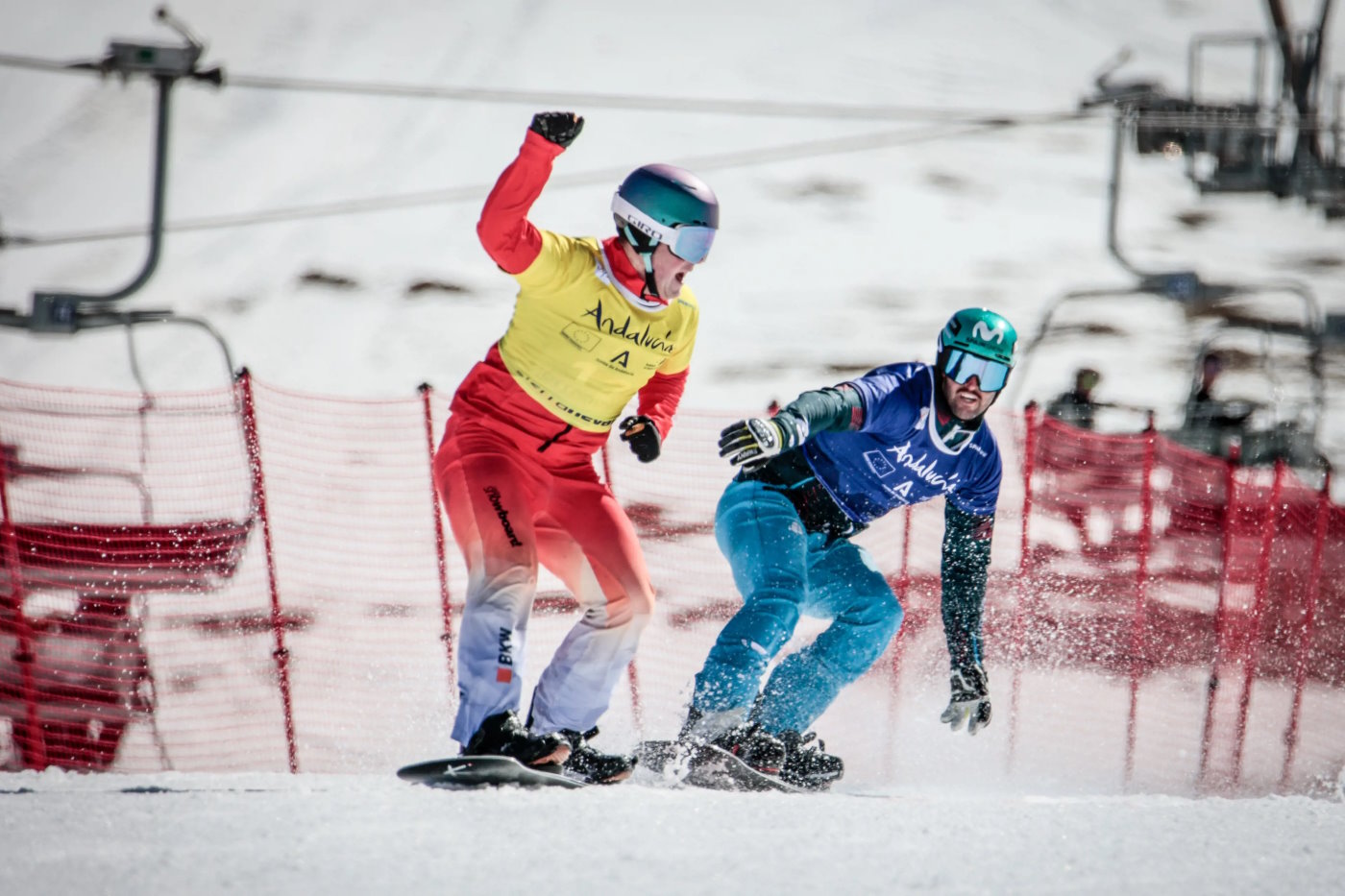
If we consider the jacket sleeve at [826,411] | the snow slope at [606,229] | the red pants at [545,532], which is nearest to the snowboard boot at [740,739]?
the red pants at [545,532]

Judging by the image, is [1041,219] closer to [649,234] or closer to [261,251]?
[261,251]

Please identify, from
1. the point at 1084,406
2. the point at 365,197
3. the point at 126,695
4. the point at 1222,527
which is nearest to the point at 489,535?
the point at 126,695

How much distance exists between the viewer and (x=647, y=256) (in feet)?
14.9

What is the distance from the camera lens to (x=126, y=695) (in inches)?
269

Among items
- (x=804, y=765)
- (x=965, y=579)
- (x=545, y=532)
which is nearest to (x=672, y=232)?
(x=545, y=532)

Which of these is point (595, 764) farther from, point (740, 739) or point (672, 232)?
point (672, 232)

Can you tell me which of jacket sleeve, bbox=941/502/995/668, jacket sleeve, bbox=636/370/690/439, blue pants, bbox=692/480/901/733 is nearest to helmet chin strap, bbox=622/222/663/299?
jacket sleeve, bbox=636/370/690/439

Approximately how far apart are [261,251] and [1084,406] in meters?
19.4

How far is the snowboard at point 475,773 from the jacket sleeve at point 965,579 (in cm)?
170

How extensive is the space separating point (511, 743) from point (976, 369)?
207 centimetres

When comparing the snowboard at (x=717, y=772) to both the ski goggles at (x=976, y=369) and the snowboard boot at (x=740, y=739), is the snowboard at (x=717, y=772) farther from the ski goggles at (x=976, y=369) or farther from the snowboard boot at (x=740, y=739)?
the ski goggles at (x=976, y=369)

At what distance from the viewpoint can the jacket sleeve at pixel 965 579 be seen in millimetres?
5020

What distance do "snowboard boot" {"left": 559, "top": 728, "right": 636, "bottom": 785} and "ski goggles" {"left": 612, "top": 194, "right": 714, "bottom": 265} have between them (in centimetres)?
172

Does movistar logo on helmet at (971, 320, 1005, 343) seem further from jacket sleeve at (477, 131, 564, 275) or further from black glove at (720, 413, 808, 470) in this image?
jacket sleeve at (477, 131, 564, 275)
